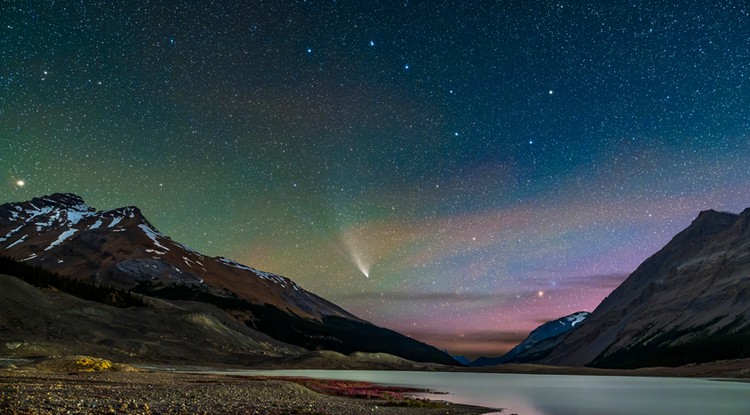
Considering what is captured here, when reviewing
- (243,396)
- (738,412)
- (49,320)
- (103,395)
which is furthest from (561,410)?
(49,320)

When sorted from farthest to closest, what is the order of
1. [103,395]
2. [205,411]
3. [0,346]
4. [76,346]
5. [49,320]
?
[49,320] < [76,346] < [0,346] < [103,395] < [205,411]

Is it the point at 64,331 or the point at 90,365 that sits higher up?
the point at 64,331

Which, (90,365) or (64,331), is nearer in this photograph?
(90,365)

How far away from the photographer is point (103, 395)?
38156 millimetres

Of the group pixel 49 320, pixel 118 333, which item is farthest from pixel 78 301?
pixel 49 320

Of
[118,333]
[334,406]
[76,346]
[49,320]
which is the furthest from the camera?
[118,333]

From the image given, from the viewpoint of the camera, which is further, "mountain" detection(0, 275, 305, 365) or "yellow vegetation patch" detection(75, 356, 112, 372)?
"mountain" detection(0, 275, 305, 365)

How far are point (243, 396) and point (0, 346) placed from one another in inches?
4179

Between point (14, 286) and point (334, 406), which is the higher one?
point (14, 286)

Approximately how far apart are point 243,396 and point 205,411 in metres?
13.9

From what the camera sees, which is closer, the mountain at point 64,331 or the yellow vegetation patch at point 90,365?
A: the yellow vegetation patch at point 90,365

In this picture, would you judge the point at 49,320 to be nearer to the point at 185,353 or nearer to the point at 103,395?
the point at 185,353

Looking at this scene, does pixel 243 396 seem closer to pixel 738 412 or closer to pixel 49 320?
pixel 738 412

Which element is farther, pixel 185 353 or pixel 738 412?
pixel 185 353
